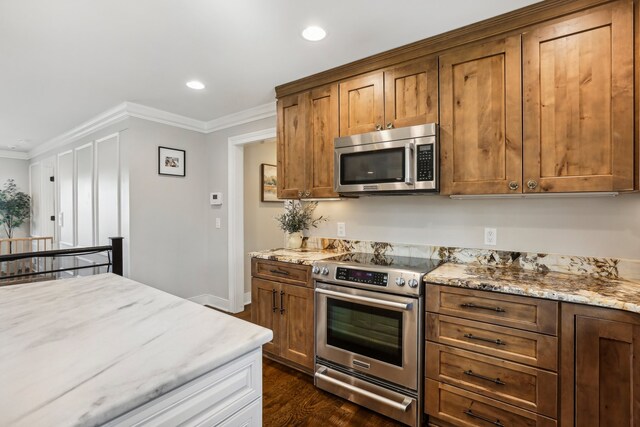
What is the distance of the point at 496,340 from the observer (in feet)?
5.46

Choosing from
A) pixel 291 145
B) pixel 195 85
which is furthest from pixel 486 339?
pixel 195 85

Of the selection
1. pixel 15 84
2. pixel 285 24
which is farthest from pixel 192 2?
pixel 15 84

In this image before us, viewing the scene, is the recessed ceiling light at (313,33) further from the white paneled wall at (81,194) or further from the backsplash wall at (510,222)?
the white paneled wall at (81,194)

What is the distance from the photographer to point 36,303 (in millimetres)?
1272

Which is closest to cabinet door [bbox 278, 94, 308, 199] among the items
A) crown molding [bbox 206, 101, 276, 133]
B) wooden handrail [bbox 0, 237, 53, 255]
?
crown molding [bbox 206, 101, 276, 133]

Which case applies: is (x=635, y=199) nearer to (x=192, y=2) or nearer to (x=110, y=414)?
(x=110, y=414)

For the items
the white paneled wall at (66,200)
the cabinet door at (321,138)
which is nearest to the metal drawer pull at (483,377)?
the cabinet door at (321,138)

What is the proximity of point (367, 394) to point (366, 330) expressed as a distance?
0.40m

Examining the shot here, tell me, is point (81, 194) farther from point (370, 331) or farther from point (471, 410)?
point (471, 410)

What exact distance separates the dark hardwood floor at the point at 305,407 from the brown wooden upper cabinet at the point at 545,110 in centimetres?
154

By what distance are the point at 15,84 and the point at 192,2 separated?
235 centimetres

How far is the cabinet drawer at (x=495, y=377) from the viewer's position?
1.55 meters

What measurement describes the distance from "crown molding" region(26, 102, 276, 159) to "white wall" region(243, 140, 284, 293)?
45cm

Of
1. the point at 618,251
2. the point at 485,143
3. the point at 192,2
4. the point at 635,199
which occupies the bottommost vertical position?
the point at 618,251
